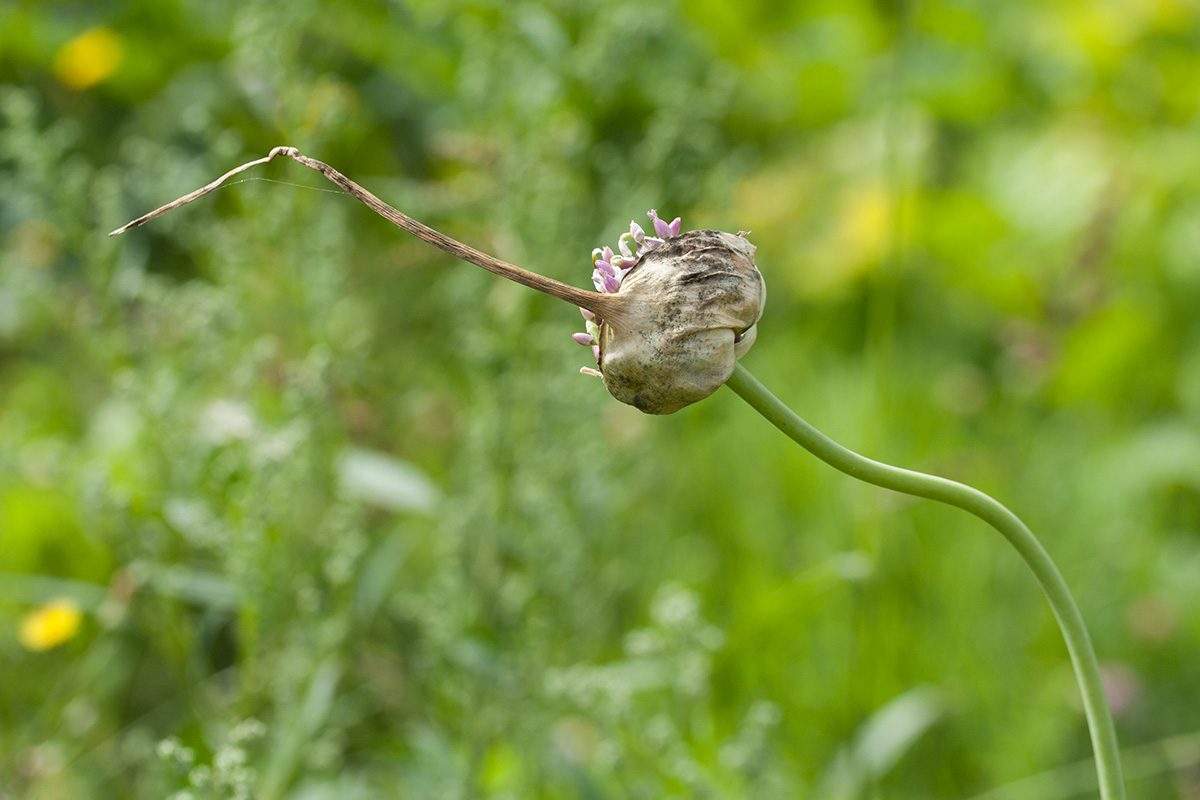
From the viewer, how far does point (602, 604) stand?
97 cm

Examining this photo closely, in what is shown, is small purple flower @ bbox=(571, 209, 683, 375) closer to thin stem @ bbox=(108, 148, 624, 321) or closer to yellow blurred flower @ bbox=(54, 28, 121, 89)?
thin stem @ bbox=(108, 148, 624, 321)

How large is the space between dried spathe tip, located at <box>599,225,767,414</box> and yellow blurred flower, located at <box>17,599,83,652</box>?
85cm

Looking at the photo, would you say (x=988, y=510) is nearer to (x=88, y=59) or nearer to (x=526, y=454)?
(x=526, y=454)

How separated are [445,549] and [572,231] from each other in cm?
33

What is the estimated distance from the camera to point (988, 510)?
237 millimetres

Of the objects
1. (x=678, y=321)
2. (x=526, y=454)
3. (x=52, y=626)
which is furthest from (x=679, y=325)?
(x=52, y=626)

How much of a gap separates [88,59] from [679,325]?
5.73ft

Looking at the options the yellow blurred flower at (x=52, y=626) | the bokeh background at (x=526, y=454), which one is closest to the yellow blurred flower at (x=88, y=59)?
the bokeh background at (x=526, y=454)

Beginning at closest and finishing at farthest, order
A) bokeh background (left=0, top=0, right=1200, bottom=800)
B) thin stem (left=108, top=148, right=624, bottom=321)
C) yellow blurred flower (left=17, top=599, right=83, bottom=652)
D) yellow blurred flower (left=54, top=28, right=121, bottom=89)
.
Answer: thin stem (left=108, top=148, right=624, bottom=321), bokeh background (left=0, top=0, right=1200, bottom=800), yellow blurred flower (left=17, top=599, right=83, bottom=652), yellow blurred flower (left=54, top=28, right=121, bottom=89)

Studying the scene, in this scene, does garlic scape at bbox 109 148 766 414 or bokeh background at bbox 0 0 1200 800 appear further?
bokeh background at bbox 0 0 1200 800

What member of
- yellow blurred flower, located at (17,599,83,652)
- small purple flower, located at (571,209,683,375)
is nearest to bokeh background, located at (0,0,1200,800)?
yellow blurred flower, located at (17,599,83,652)

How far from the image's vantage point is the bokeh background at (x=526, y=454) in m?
0.75

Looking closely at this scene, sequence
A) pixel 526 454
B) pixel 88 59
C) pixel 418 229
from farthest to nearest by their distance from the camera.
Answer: pixel 88 59 < pixel 526 454 < pixel 418 229

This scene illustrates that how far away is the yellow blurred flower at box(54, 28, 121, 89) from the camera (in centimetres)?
164
